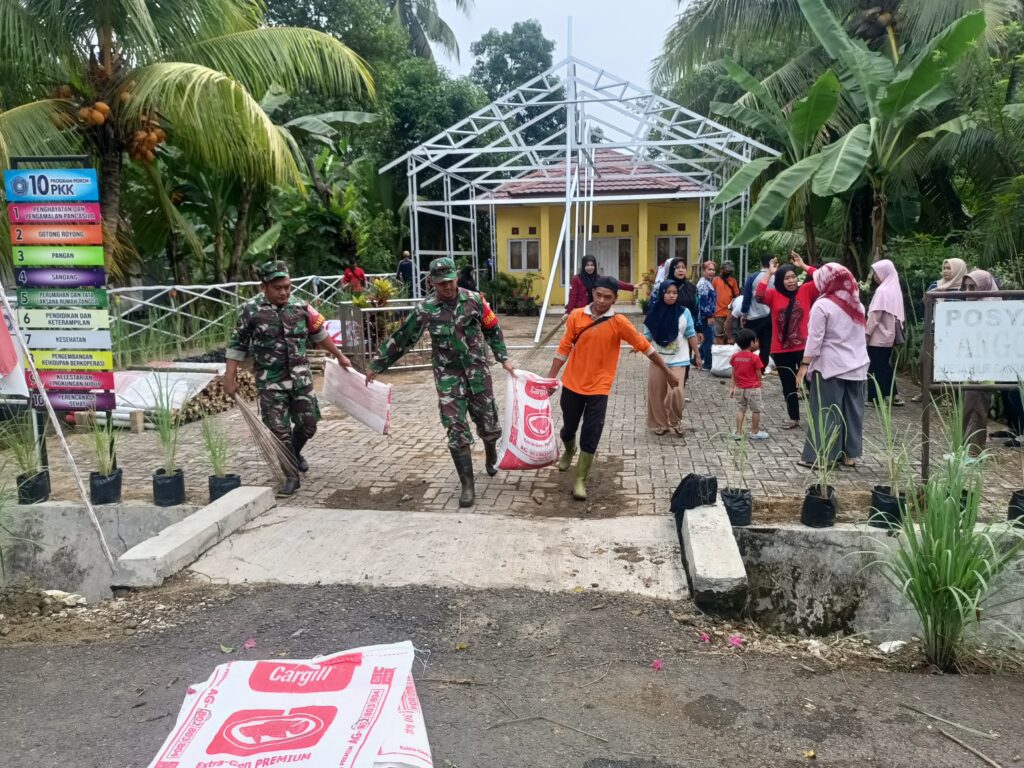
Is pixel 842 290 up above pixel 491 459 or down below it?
above

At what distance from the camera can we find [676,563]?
4.48 metres

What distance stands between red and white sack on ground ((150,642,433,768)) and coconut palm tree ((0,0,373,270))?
7099mm

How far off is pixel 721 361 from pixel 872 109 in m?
4.06

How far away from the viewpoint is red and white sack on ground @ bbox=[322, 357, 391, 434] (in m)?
6.34

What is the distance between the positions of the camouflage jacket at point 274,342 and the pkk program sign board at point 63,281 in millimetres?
1047

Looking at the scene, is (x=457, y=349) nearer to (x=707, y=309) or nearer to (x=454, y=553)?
(x=454, y=553)

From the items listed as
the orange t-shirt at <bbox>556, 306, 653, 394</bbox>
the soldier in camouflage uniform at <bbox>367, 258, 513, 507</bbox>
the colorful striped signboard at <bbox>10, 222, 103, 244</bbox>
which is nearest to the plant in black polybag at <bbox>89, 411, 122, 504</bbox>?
the colorful striped signboard at <bbox>10, 222, 103, 244</bbox>

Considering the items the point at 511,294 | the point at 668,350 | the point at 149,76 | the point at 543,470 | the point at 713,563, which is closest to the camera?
the point at 713,563

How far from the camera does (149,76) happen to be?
905 centimetres

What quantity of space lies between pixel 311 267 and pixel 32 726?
16.5 metres

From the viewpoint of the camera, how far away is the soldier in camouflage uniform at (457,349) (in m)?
5.66

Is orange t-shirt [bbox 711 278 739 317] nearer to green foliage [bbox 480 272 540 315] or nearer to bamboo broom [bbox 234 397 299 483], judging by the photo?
bamboo broom [bbox 234 397 299 483]

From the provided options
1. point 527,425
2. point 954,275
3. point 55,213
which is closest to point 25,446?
point 55,213

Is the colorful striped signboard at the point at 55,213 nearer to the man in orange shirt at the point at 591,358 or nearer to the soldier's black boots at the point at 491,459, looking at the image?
the soldier's black boots at the point at 491,459
